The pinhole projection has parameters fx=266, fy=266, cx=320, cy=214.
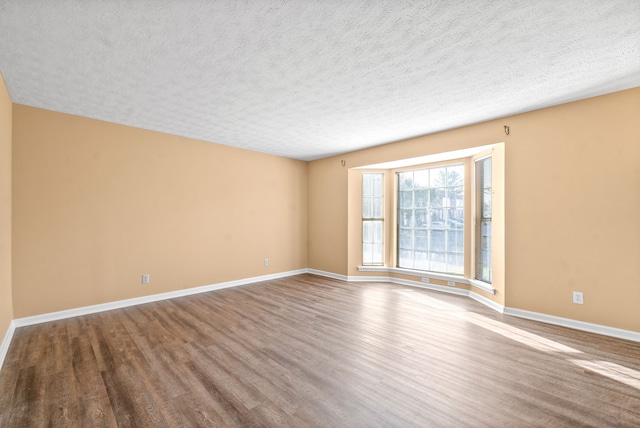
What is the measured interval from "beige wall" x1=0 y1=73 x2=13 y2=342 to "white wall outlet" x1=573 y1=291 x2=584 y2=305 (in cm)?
621

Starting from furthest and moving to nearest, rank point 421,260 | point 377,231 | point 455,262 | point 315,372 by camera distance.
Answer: point 377,231 < point 421,260 < point 455,262 < point 315,372

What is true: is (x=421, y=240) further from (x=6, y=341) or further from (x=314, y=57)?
(x=6, y=341)

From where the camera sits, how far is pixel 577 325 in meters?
3.18

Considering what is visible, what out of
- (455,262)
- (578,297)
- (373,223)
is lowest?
(578,297)

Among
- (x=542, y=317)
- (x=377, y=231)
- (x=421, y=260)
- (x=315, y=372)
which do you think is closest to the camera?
(x=315, y=372)

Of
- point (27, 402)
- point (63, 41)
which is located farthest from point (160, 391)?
point (63, 41)

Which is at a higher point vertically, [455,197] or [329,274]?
[455,197]

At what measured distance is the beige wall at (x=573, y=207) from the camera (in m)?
2.93

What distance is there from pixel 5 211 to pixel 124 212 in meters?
1.22

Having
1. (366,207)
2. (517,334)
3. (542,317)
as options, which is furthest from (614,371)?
(366,207)

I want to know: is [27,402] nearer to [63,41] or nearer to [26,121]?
[63,41]

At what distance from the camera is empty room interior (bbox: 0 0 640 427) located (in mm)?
1877

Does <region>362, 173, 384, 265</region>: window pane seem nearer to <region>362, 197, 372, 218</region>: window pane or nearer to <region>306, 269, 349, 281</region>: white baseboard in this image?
<region>362, 197, 372, 218</region>: window pane

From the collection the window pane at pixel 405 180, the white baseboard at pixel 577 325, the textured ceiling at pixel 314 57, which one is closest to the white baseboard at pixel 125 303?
the textured ceiling at pixel 314 57
